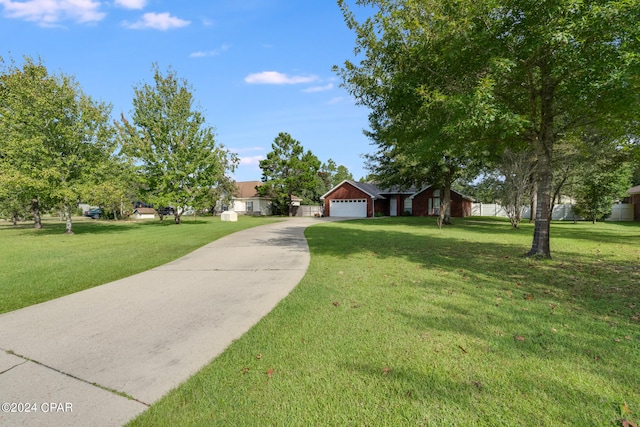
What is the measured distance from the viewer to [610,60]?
231 inches

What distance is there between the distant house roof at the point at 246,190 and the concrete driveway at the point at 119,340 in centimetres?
4078

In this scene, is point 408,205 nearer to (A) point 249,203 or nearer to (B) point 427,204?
(B) point 427,204

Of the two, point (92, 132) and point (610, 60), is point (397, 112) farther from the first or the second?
point (92, 132)

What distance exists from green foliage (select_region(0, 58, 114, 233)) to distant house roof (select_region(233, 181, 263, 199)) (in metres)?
28.4

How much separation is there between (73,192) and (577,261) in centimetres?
2225

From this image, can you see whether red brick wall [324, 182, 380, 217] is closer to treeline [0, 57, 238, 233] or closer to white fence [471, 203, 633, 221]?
white fence [471, 203, 633, 221]

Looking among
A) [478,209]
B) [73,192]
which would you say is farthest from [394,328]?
[478,209]

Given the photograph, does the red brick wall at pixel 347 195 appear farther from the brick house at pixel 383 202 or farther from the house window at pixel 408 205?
the house window at pixel 408 205

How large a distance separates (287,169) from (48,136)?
79.8 ft

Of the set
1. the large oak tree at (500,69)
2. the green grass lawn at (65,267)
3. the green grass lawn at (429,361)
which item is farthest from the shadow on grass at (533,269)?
the green grass lawn at (65,267)

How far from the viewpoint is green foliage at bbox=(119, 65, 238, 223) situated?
24.1 m

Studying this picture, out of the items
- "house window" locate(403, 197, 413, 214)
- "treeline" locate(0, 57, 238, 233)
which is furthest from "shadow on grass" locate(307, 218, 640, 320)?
"house window" locate(403, 197, 413, 214)

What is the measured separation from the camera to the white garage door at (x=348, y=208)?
121ft

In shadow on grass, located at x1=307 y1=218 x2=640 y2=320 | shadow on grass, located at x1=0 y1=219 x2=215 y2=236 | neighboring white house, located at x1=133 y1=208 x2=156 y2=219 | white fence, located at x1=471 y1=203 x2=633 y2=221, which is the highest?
white fence, located at x1=471 y1=203 x2=633 y2=221
